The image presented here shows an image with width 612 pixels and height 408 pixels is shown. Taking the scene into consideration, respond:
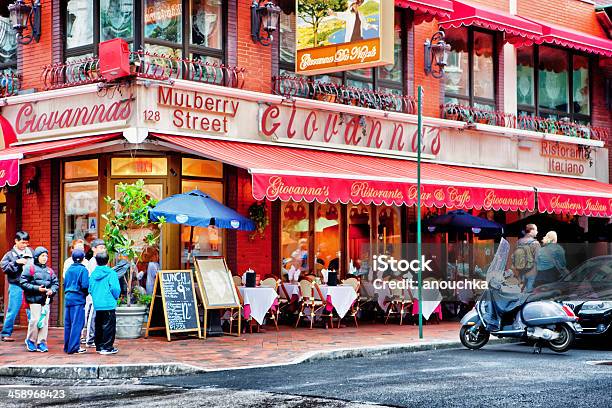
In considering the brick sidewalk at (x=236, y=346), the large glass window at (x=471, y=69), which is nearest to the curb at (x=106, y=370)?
the brick sidewalk at (x=236, y=346)

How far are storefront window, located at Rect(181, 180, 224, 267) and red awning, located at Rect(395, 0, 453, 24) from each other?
5.25 m

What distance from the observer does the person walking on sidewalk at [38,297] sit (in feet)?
45.6

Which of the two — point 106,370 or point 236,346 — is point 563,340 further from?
point 106,370

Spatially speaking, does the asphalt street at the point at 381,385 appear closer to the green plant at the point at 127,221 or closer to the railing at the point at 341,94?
the green plant at the point at 127,221

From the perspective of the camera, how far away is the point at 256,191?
616 inches

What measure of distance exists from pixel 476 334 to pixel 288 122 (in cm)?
602

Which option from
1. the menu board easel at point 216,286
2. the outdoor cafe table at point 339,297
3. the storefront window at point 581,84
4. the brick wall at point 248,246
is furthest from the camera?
the storefront window at point 581,84

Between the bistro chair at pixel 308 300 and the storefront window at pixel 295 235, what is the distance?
1.32m

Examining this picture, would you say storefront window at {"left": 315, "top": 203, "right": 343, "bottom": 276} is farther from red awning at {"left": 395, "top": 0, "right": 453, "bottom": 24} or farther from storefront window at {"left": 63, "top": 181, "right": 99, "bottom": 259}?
storefront window at {"left": 63, "top": 181, "right": 99, "bottom": 259}

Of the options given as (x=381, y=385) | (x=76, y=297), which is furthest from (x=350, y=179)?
(x=381, y=385)

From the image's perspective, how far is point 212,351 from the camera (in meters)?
14.2

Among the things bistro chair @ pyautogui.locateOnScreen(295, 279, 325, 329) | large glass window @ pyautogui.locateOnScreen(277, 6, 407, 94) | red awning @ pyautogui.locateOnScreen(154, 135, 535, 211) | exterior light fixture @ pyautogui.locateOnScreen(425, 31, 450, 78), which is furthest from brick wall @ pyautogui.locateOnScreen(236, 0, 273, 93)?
exterior light fixture @ pyautogui.locateOnScreen(425, 31, 450, 78)

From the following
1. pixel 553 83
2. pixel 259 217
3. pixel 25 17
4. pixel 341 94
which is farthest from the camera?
pixel 553 83

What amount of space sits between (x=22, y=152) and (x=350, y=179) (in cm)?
535
